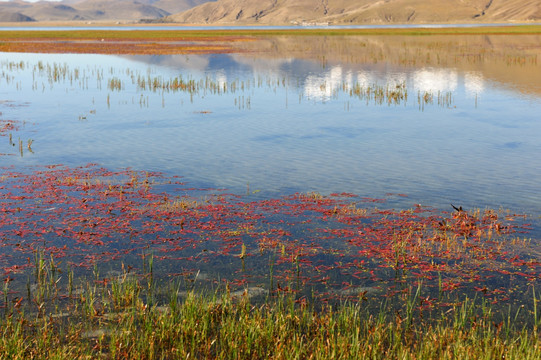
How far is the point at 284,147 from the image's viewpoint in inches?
876

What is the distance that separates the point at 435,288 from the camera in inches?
403

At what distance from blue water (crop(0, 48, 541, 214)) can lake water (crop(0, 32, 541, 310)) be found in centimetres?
9

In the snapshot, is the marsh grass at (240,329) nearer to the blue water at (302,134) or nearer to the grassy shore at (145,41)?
the blue water at (302,134)

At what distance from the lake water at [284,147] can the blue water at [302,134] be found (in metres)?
0.09

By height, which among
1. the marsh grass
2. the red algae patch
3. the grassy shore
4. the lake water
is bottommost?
the marsh grass

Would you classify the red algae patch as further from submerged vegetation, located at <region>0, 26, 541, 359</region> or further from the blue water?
the blue water

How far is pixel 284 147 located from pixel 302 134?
272 centimetres

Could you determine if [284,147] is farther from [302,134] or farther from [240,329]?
[240,329]

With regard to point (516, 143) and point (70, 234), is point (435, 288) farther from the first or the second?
point (516, 143)

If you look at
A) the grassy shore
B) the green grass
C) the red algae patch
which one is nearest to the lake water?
the red algae patch

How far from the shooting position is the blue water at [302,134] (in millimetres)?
17203

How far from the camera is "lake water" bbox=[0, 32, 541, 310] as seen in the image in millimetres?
12438

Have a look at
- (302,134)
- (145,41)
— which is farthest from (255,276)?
(145,41)

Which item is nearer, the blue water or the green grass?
the green grass
